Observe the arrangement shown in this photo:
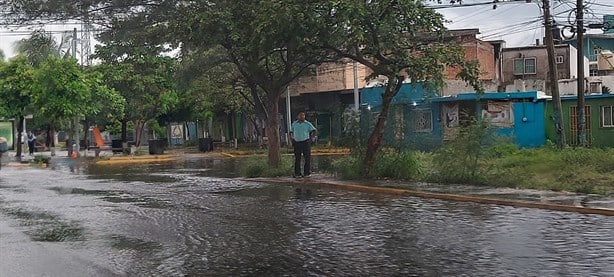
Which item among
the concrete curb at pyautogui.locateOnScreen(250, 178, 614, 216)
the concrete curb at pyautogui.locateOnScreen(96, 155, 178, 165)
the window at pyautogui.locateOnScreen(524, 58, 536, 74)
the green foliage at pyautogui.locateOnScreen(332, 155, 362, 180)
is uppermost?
the window at pyautogui.locateOnScreen(524, 58, 536, 74)

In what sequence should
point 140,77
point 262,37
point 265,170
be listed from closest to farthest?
point 262,37 < point 265,170 < point 140,77

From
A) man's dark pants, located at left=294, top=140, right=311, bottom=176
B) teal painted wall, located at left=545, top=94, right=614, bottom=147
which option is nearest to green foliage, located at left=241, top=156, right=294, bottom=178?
man's dark pants, located at left=294, top=140, right=311, bottom=176

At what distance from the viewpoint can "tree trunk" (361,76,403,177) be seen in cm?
1908

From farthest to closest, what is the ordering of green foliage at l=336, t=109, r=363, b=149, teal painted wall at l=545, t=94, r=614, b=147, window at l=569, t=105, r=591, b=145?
window at l=569, t=105, r=591, b=145 → teal painted wall at l=545, t=94, r=614, b=147 → green foliage at l=336, t=109, r=363, b=149

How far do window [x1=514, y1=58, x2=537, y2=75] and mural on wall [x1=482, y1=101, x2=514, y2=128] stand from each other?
1589 cm

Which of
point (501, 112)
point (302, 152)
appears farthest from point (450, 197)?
point (501, 112)

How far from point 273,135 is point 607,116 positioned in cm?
1657

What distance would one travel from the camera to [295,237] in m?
10.7

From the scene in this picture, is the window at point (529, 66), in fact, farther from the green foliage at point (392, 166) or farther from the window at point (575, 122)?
the green foliage at point (392, 166)

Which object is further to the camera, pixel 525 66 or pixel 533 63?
pixel 525 66

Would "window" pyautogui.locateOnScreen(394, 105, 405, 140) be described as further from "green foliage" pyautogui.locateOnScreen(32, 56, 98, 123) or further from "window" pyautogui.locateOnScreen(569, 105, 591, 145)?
"green foliage" pyautogui.locateOnScreen(32, 56, 98, 123)

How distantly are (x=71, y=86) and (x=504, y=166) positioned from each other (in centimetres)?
2688

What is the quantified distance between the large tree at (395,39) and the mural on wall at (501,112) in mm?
15073

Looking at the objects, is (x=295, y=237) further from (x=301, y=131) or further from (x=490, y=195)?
(x=301, y=131)
